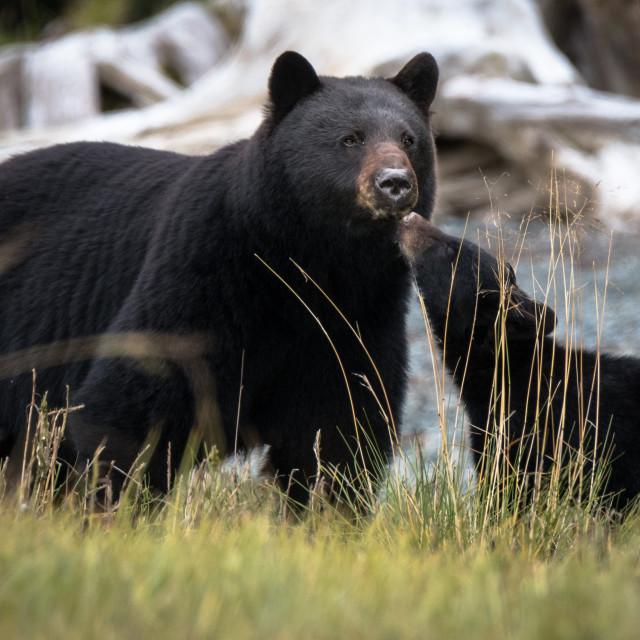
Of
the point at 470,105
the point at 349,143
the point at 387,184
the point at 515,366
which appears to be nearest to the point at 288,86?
the point at 349,143

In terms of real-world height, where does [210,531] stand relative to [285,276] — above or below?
below

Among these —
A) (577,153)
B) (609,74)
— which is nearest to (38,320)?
(577,153)

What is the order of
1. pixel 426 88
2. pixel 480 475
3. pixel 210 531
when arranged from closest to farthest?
1. pixel 210 531
2. pixel 480 475
3. pixel 426 88

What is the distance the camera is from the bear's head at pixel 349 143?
13.0 ft

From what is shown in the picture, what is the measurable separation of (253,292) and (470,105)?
5359mm

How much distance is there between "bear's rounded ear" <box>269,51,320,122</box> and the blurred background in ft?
4.44

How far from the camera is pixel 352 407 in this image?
429 centimetres

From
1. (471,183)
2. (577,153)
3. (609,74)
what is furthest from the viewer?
(609,74)

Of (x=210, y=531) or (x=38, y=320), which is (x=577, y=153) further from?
(x=210, y=531)

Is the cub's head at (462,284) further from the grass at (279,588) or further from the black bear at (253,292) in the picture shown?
the grass at (279,588)

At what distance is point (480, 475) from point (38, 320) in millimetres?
2333

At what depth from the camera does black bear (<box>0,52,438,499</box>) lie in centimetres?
407

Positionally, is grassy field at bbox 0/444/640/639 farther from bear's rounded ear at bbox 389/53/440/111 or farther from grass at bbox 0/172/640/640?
bear's rounded ear at bbox 389/53/440/111

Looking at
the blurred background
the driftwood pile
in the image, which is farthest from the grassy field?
the driftwood pile
